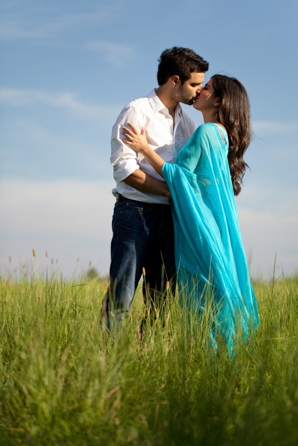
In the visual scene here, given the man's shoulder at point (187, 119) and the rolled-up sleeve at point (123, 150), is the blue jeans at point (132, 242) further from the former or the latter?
the man's shoulder at point (187, 119)

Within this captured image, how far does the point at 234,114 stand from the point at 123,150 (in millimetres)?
830

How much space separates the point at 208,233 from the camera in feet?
12.2

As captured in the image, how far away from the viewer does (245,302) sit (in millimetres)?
3816

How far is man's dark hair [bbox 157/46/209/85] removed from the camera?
407 cm

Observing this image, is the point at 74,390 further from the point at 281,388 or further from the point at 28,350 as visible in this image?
the point at 281,388

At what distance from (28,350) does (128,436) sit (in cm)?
68

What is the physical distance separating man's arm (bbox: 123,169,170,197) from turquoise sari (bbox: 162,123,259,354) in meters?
0.12

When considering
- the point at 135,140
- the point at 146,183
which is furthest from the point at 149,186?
the point at 135,140

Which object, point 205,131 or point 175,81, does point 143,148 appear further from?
point 175,81

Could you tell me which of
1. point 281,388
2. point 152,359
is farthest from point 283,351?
point 152,359

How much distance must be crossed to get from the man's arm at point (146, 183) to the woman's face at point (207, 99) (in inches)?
25.6

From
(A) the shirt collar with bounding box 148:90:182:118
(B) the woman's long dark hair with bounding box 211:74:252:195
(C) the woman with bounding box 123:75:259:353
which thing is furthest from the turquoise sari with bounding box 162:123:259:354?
(A) the shirt collar with bounding box 148:90:182:118

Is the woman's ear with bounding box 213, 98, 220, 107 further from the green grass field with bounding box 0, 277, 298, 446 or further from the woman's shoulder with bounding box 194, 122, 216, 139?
the green grass field with bounding box 0, 277, 298, 446

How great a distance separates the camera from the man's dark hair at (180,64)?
13.4 ft
